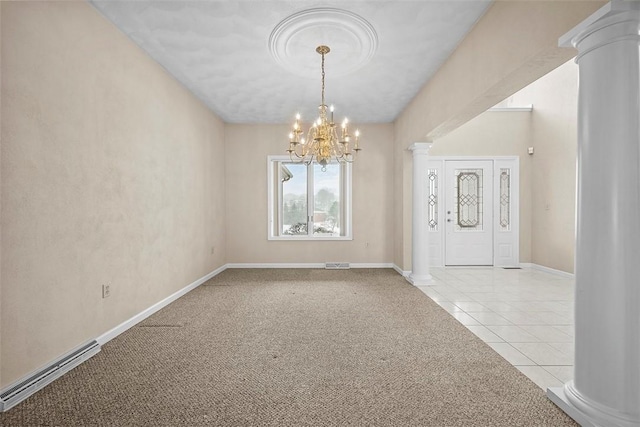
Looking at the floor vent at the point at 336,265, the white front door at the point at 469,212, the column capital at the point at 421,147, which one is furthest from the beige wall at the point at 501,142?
the floor vent at the point at 336,265

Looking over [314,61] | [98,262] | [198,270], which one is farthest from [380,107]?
[98,262]

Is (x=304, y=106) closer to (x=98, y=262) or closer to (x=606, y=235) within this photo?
(x=98, y=262)

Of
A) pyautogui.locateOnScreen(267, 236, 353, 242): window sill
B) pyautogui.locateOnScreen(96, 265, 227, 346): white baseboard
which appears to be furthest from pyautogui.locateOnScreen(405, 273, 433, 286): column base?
pyautogui.locateOnScreen(96, 265, 227, 346): white baseboard

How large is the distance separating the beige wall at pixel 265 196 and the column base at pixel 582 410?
14.9 feet

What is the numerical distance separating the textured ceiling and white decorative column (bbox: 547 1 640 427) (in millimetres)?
1421

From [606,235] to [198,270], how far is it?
4.97m

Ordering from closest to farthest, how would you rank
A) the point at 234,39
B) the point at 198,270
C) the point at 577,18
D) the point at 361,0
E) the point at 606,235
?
the point at 606,235 → the point at 577,18 → the point at 361,0 → the point at 234,39 → the point at 198,270

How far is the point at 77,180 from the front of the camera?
2500mm

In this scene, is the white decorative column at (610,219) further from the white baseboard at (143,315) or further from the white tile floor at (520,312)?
the white baseboard at (143,315)

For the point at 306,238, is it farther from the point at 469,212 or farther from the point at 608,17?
the point at 608,17

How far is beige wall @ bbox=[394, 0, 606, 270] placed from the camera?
6.73 feet

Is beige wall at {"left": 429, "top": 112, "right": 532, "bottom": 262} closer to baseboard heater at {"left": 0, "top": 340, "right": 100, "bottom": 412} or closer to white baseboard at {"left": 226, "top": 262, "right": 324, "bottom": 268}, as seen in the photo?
white baseboard at {"left": 226, "top": 262, "right": 324, "bottom": 268}

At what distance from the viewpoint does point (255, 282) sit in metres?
5.20

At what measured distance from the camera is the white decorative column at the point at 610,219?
5.14 feet
